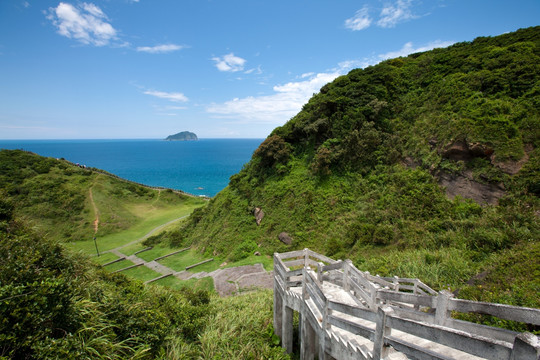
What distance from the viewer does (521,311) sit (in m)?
3.02

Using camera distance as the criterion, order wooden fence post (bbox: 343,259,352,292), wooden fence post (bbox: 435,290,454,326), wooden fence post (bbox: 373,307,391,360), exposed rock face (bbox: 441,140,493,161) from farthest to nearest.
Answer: exposed rock face (bbox: 441,140,493,161), wooden fence post (bbox: 343,259,352,292), wooden fence post (bbox: 435,290,454,326), wooden fence post (bbox: 373,307,391,360)

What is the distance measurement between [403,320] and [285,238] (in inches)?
638

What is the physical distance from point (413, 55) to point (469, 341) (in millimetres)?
34082

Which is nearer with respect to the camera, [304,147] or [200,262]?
[200,262]

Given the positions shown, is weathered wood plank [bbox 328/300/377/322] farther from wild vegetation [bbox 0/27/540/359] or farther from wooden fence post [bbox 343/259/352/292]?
wild vegetation [bbox 0/27/540/359]

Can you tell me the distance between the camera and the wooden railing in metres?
2.53

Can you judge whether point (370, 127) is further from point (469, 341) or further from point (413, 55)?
point (469, 341)

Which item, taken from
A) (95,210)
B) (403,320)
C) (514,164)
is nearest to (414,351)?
(403,320)

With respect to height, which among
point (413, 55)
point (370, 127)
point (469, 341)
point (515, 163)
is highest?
point (413, 55)

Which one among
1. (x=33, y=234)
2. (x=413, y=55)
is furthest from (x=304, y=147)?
(x=33, y=234)

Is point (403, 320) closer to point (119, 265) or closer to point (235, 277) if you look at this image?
point (235, 277)

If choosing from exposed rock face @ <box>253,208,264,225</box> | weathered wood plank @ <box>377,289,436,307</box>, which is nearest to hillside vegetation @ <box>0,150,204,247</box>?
exposed rock face @ <box>253,208,264,225</box>

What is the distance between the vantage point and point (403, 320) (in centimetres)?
328

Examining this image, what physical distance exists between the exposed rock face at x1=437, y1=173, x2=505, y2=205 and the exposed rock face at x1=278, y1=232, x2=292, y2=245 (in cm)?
1099
